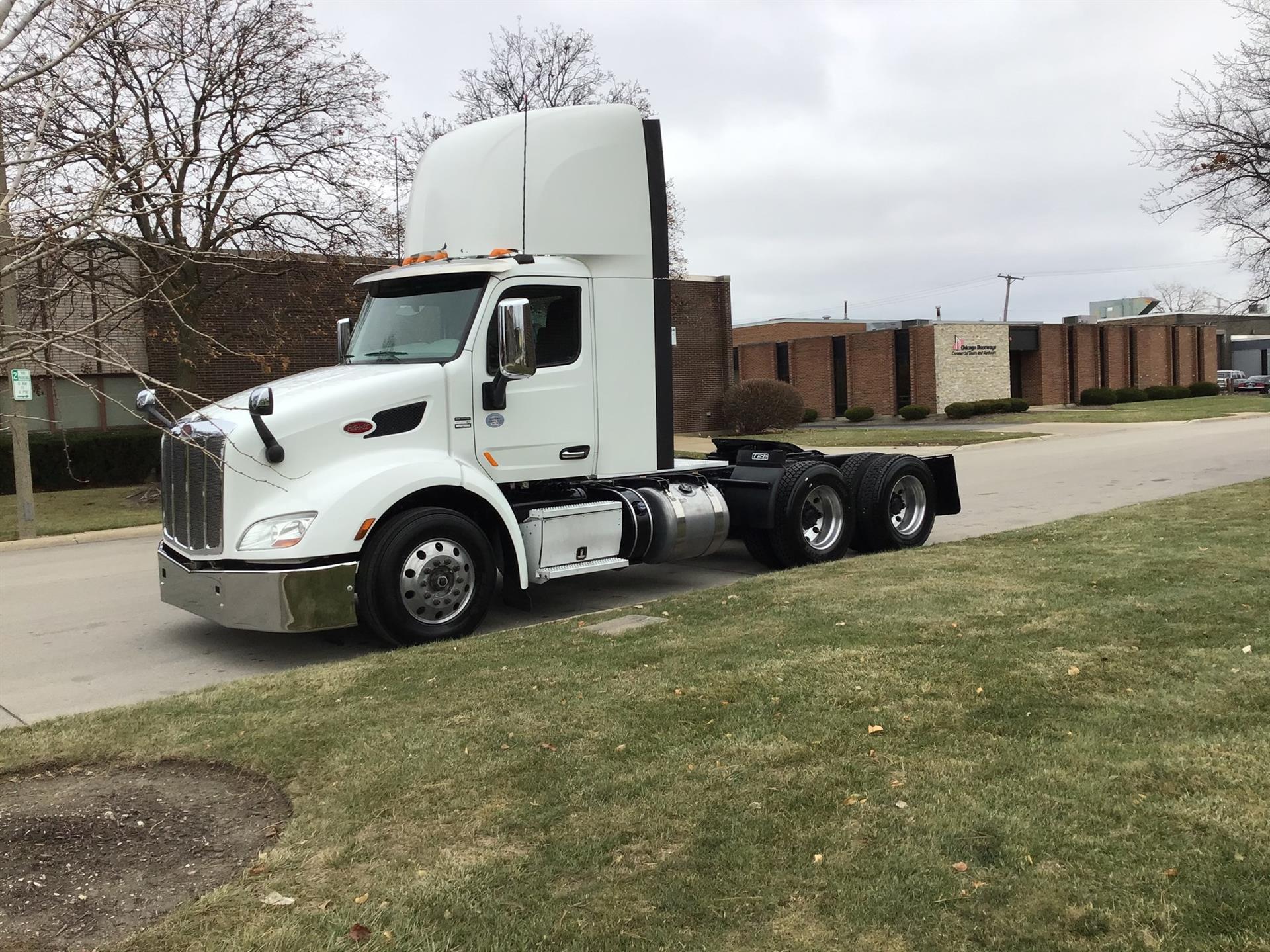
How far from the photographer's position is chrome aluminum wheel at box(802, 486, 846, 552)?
33.2 feet

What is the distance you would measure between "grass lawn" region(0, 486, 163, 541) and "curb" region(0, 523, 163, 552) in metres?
0.38

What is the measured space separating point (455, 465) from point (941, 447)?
21.3 metres

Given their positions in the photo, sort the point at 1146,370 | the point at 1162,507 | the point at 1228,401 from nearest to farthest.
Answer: the point at 1162,507
the point at 1228,401
the point at 1146,370

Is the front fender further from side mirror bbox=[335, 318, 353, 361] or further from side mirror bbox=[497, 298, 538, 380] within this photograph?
side mirror bbox=[335, 318, 353, 361]

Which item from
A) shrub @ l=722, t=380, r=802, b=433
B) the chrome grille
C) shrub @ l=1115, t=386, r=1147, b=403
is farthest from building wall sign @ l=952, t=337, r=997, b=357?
the chrome grille

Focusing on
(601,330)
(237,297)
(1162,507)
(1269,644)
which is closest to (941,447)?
(1162,507)

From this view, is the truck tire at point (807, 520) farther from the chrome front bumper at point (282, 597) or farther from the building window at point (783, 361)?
the building window at point (783, 361)

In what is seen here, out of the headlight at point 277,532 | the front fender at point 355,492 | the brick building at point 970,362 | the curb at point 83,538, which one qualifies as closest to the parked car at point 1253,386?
the brick building at point 970,362

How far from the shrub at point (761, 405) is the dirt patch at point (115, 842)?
31049 millimetres

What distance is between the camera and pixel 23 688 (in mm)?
6617

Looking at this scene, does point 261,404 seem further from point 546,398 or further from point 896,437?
point 896,437

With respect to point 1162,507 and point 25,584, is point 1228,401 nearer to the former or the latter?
point 1162,507

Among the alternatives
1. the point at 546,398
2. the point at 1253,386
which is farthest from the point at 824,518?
the point at 1253,386

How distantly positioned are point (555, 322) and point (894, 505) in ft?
14.6
